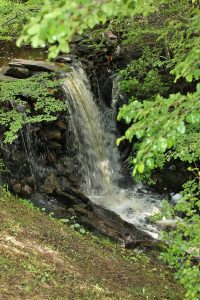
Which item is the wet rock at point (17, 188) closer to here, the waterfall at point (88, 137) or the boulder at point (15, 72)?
the waterfall at point (88, 137)

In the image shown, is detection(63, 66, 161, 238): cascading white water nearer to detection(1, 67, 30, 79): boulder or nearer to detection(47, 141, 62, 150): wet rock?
detection(47, 141, 62, 150): wet rock

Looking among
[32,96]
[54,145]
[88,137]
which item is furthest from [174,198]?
[32,96]

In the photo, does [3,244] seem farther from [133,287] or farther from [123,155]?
[123,155]

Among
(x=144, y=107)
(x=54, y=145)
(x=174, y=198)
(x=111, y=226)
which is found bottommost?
(x=111, y=226)

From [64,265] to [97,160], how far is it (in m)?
7.20

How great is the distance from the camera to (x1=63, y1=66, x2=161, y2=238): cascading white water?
12141 mm

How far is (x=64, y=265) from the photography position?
6.36 m

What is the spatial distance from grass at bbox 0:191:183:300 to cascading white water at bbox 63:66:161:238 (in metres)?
3.16

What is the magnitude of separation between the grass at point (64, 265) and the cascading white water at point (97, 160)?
3.16 m

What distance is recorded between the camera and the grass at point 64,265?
5523 millimetres

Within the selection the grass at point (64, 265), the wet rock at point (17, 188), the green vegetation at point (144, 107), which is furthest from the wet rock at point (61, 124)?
the grass at point (64, 265)

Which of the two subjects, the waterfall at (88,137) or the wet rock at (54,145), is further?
the waterfall at (88,137)

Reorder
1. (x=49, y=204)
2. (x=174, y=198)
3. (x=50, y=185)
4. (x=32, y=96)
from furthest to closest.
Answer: (x=174, y=198), (x=50, y=185), (x=49, y=204), (x=32, y=96)

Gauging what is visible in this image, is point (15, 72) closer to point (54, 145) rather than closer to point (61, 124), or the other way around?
point (61, 124)
